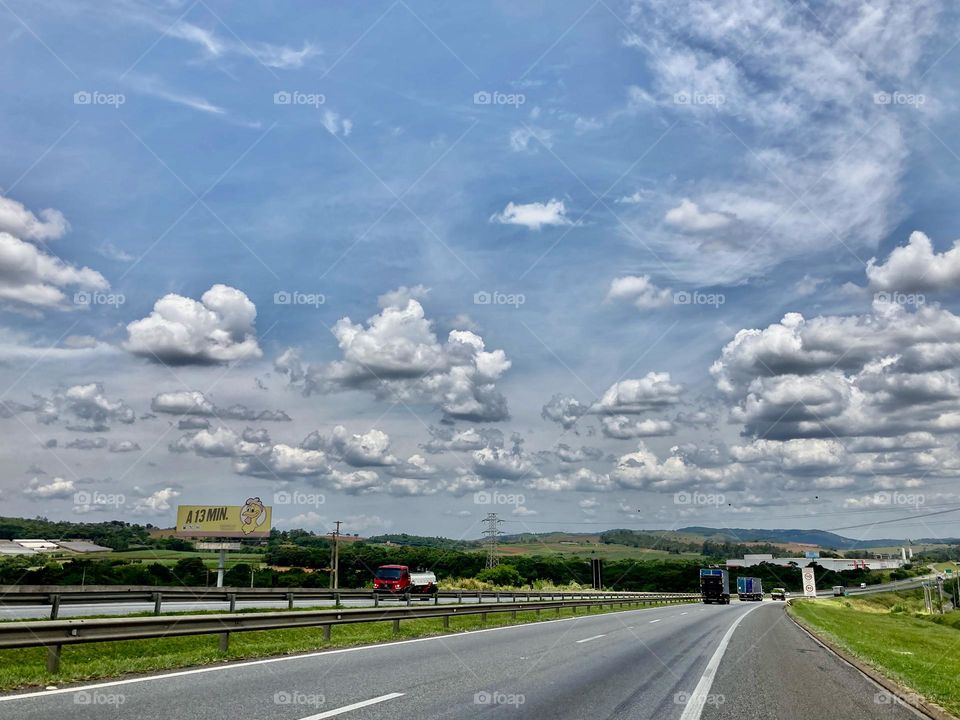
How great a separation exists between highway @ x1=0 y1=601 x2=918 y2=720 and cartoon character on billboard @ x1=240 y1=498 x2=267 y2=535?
66.2 meters

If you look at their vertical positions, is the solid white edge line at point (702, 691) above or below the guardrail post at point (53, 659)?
below

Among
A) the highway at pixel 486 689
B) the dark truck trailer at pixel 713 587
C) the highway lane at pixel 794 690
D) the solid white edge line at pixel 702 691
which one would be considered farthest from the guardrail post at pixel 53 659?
the dark truck trailer at pixel 713 587

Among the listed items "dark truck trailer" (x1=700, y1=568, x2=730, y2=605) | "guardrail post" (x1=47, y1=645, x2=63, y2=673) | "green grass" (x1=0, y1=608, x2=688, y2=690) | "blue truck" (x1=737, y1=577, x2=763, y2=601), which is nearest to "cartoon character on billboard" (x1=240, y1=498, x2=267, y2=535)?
"dark truck trailer" (x1=700, y1=568, x2=730, y2=605)

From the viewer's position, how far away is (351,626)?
26219mm

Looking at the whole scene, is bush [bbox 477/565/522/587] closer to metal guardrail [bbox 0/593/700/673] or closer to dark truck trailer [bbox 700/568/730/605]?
dark truck trailer [bbox 700/568/730/605]

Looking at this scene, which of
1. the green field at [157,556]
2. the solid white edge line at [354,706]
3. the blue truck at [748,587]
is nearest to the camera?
the solid white edge line at [354,706]

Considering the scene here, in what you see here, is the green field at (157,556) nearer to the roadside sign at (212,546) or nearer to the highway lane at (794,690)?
the roadside sign at (212,546)

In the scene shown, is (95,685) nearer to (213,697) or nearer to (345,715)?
(213,697)

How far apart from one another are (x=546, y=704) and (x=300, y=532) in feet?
448

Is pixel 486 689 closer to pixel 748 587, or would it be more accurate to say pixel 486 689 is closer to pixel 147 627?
pixel 147 627

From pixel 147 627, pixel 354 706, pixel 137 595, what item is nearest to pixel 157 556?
pixel 137 595

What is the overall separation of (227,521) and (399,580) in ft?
121

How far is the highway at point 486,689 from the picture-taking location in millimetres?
9203

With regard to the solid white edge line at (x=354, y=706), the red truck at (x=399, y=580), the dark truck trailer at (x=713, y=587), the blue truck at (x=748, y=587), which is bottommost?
the blue truck at (x=748, y=587)
